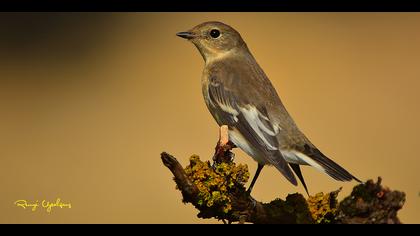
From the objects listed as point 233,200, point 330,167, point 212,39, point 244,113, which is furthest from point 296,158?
point 212,39

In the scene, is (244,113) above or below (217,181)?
above

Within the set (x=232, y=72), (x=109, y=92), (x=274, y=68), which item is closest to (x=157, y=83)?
(x=109, y=92)

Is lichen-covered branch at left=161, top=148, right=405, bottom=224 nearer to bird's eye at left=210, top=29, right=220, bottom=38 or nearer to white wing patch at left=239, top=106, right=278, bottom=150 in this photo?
white wing patch at left=239, top=106, right=278, bottom=150

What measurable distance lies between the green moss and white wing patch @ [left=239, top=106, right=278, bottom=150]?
2.68 ft

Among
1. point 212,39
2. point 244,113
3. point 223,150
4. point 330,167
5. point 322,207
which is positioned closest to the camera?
point 322,207

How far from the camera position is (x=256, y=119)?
400 cm

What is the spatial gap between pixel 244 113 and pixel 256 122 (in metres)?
0.11

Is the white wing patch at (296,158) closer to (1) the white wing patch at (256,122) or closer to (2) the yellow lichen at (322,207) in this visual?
(1) the white wing patch at (256,122)

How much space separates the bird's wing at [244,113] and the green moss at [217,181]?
604 mm

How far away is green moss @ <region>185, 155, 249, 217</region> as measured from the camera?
2.90m

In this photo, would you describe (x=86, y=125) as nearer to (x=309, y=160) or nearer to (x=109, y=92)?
(x=109, y=92)

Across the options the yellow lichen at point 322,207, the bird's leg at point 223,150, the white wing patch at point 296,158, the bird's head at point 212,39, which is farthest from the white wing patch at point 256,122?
the yellow lichen at point 322,207

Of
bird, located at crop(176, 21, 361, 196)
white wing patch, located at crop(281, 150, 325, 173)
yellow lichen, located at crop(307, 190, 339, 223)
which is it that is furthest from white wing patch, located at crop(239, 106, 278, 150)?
yellow lichen, located at crop(307, 190, 339, 223)

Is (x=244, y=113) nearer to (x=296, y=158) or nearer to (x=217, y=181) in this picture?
(x=296, y=158)
